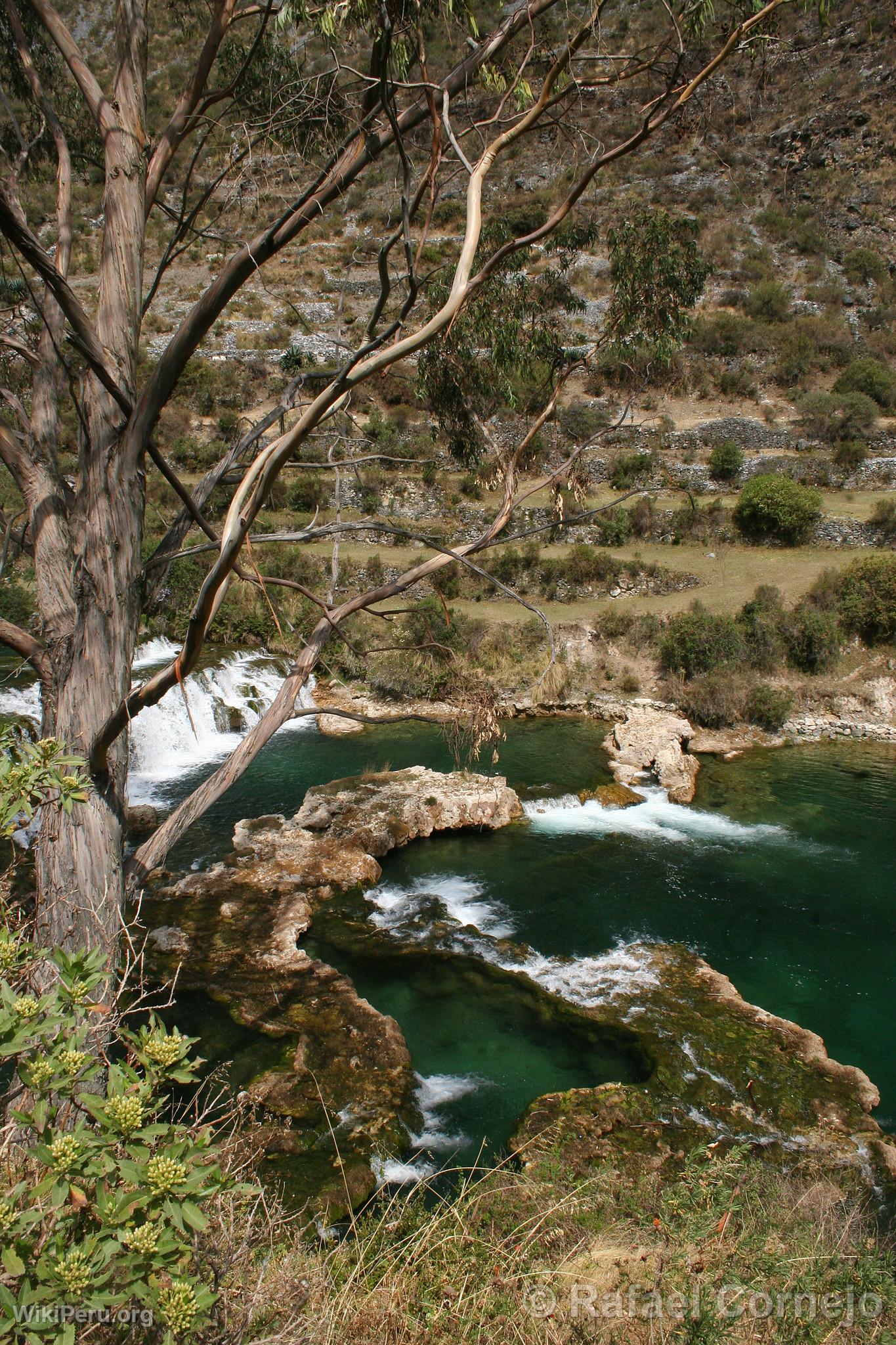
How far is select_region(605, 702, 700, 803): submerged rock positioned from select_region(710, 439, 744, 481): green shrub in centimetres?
1142

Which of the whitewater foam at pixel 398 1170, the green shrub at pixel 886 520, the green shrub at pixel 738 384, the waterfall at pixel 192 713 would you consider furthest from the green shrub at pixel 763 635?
the green shrub at pixel 738 384

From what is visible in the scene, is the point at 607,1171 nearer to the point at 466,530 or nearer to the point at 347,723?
the point at 347,723

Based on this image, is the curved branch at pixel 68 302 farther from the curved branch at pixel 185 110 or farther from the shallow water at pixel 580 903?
the shallow water at pixel 580 903

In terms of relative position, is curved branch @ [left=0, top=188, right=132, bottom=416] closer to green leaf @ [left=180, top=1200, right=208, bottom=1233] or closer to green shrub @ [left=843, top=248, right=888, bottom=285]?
green leaf @ [left=180, top=1200, right=208, bottom=1233]

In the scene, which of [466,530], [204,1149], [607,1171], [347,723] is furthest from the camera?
[466,530]

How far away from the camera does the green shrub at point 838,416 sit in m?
22.1

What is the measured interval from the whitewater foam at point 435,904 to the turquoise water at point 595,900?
0.02 meters

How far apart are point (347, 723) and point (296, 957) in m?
6.68

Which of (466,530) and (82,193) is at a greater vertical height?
(82,193)

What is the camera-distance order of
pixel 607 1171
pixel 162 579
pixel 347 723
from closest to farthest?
pixel 607 1171
pixel 162 579
pixel 347 723

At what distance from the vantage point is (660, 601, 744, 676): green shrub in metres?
13.8

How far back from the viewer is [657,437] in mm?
23797

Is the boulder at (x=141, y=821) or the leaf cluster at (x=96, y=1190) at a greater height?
the leaf cluster at (x=96, y=1190)

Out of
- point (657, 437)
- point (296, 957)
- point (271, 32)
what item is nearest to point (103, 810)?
point (296, 957)
